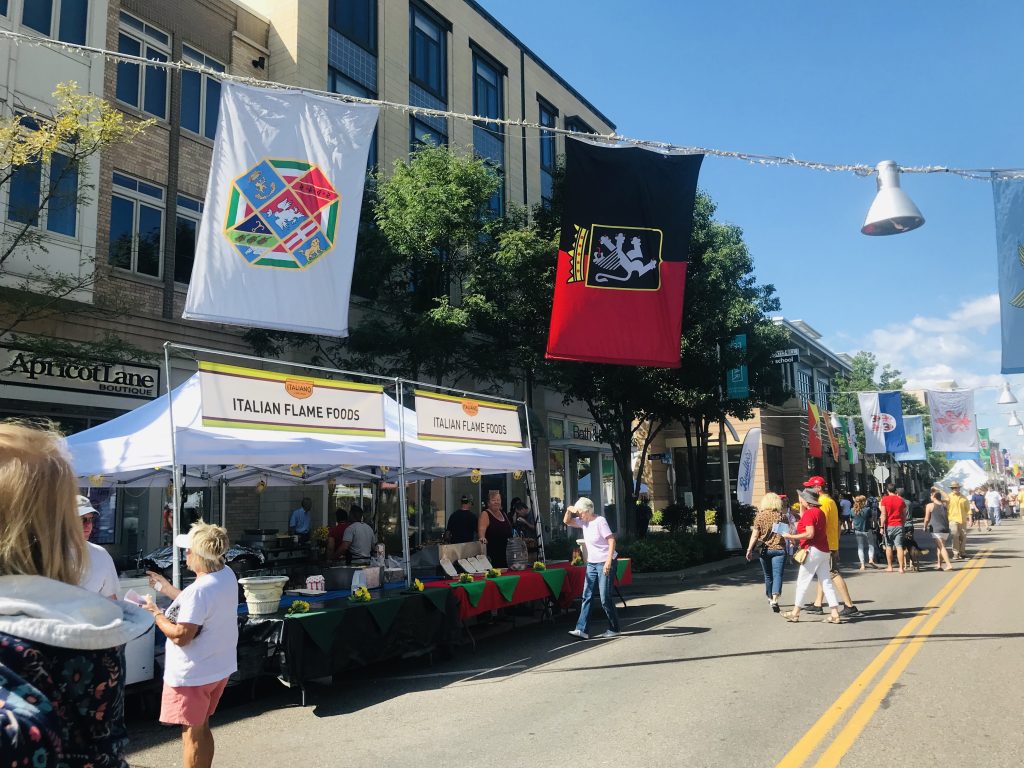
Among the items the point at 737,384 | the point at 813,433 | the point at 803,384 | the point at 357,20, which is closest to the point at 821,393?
the point at 803,384

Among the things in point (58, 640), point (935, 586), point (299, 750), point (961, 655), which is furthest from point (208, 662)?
point (935, 586)

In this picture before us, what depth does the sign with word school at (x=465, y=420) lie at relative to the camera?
11.2 meters

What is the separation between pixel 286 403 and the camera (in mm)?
9164

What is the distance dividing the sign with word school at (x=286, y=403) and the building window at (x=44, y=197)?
6411 millimetres

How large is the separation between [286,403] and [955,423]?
98.9 feet

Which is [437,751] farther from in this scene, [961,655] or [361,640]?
[961,655]

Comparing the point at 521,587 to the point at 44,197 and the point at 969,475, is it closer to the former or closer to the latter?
the point at 44,197

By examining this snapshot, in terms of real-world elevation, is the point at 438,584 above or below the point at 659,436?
below

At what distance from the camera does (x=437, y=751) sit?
5.79m

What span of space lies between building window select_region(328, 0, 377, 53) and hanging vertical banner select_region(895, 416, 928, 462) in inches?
1039

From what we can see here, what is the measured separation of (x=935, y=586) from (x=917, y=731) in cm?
1027

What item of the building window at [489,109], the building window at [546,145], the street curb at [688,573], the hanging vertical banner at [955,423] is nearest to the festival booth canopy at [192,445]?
the street curb at [688,573]

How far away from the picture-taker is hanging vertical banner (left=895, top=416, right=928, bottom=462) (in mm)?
35000

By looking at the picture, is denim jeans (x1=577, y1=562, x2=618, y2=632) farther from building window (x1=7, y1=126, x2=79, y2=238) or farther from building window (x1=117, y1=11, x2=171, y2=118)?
building window (x1=117, y1=11, x2=171, y2=118)
